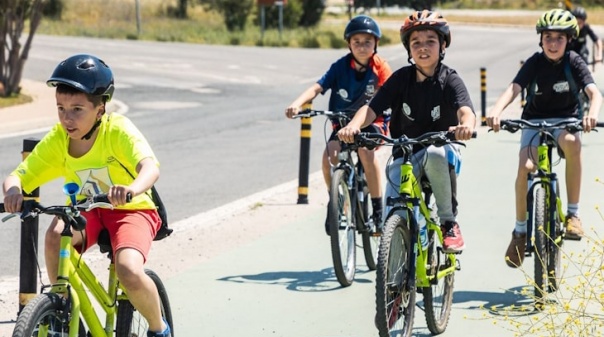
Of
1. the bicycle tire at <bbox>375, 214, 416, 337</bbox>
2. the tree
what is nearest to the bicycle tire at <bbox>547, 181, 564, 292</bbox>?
the bicycle tire at <bbox>375, 214, 416, 337</bbox>

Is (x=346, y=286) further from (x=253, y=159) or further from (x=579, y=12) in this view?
(x=579, y=12)

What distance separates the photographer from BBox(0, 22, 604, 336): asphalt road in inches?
307

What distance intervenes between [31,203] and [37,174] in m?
0.49

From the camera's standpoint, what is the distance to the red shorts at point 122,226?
5441mm

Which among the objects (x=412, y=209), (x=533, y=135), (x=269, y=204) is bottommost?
(x=269, y=204)

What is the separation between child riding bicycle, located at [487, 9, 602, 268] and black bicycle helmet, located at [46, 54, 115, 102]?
361 cm

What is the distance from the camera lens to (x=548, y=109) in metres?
8.65

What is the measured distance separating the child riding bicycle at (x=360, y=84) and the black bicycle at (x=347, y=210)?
3.4 inches

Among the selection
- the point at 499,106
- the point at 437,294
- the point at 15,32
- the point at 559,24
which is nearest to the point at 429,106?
the point at 499,106

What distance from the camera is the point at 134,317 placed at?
5.82 meters

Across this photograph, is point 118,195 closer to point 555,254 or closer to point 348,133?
point 348,133

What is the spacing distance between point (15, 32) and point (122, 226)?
20.5 metres

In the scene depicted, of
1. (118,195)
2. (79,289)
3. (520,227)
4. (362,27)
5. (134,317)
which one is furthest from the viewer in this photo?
(362,27)

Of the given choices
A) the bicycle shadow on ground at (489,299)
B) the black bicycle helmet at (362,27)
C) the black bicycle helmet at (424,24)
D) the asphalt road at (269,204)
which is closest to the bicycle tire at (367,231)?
the asphalt road at (269,204)
